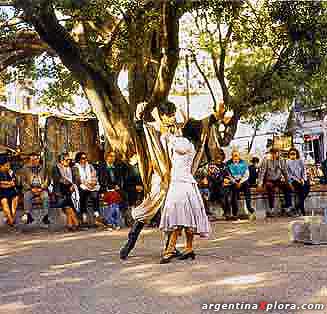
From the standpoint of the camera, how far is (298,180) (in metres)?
15.1

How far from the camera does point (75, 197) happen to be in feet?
44.4

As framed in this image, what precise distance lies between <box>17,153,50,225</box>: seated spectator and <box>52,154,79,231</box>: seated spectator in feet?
1.03

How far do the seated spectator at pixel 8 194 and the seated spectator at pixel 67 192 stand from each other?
935 mm

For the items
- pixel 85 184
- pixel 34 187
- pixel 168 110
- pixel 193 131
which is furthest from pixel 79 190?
pixel 168 110

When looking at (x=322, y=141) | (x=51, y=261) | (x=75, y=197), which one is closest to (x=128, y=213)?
(x=75, y=197)

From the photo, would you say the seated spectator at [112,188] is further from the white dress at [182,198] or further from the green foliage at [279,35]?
the white dress at [182,198]

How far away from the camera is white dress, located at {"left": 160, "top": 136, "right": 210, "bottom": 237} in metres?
7.67

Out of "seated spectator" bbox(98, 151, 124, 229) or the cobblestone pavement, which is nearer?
the cobblestone pavement

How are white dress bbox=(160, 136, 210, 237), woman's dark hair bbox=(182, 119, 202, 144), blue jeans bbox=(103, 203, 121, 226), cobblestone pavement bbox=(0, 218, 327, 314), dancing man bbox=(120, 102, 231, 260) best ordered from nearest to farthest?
cobblestone pavement bbox=(0, 218, 327, 314) < white dress bbox=(160, 136, 210, 237) < dancing man bbox=(120, 102, 231, 260) < blue jeans bbox=(103, 203, 121, 226) < woman's dark hair bbox=(182, 119, 202, 144)

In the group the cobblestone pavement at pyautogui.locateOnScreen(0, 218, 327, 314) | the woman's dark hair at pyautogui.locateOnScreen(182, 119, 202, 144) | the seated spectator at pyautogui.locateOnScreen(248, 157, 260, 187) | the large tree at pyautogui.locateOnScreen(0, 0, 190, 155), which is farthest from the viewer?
the seated spectator at pyautogui.locateOnScreen(248, 157, 260, 187)

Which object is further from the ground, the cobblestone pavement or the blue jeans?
the blue jeans

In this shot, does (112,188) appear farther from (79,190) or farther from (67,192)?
(67,192)

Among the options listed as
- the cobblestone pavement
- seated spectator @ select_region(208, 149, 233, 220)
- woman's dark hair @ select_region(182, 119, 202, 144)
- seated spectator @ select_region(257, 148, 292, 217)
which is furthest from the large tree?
the cobblestone pavement

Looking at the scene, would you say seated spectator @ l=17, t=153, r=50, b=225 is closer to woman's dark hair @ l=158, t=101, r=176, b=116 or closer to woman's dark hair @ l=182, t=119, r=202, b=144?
woman's dark hair @ l=182, t=119, r=202, b=144
